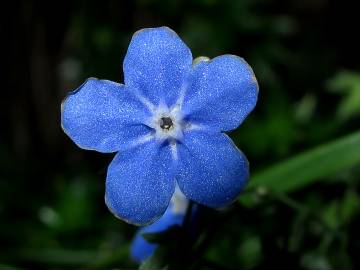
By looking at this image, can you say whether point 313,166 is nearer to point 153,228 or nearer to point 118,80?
point 153,228

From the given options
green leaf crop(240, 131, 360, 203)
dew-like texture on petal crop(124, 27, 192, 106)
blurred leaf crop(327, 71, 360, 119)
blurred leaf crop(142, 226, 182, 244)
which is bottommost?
blurred leaf crop(142, 226, 182, 244)

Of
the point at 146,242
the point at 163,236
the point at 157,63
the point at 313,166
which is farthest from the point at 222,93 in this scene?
the point at 313,166

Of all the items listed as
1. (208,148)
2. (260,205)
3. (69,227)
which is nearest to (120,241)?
(69,227)

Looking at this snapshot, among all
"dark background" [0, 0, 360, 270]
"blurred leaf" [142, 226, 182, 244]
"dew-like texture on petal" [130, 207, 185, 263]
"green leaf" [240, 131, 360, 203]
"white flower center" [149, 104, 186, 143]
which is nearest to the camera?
"white flower center" [149, 104, 186, 143]

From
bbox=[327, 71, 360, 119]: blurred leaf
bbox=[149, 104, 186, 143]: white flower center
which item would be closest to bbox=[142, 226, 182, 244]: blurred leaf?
bbox=[149, 104, 186, 143]: white flower center

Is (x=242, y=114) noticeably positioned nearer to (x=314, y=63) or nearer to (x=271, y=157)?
(x=271, y=157)

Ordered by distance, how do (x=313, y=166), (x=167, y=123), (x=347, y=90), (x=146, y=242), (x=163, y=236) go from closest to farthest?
(x=167, y=123)
(x=163, y=236)
(x=146, y=242)
(x=313, y=166)
(x=347, y=90)

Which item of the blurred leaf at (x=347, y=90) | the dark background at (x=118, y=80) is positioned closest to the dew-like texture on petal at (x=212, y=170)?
the dark background at (x=118, y=80)

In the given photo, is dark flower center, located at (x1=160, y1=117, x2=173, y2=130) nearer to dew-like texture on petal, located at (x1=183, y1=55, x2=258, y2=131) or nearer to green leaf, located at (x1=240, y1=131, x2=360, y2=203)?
dew-like texture on petal, located at (x1=183, y1=55, x2=258, y2=131)
